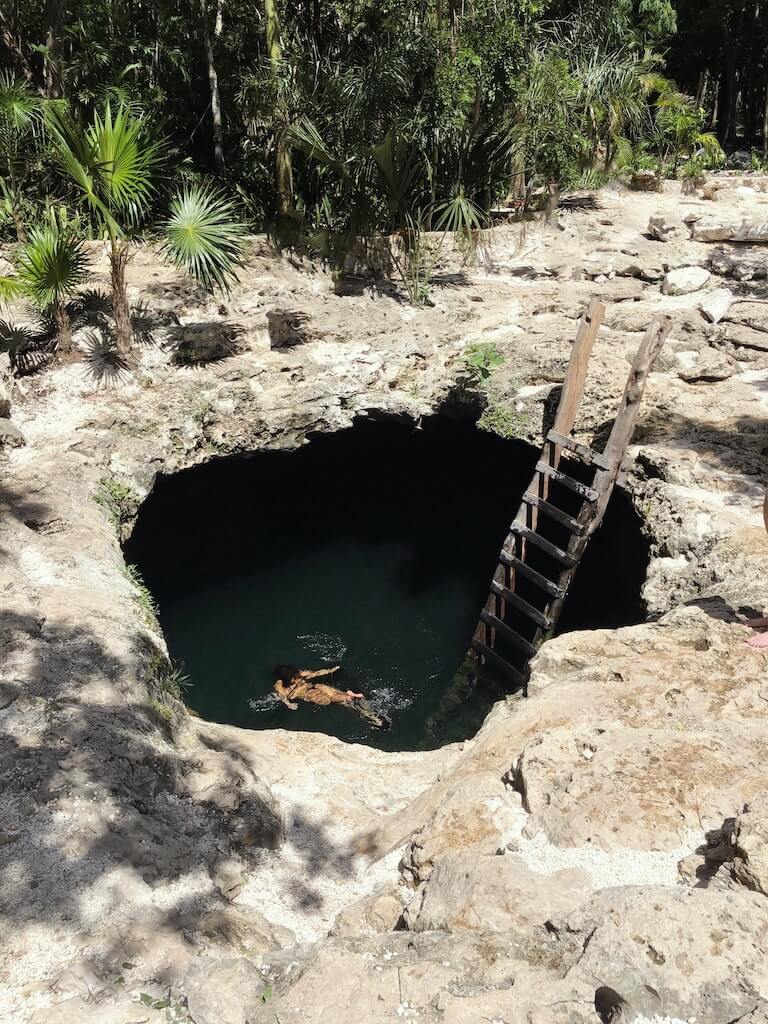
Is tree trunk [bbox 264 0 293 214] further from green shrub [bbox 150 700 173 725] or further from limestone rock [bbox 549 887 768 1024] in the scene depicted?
limestone rock [bbox 549 887 768 1024]

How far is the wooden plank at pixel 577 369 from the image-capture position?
893 centimetres


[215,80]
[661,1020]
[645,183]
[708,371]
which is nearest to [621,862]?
[661,1020]

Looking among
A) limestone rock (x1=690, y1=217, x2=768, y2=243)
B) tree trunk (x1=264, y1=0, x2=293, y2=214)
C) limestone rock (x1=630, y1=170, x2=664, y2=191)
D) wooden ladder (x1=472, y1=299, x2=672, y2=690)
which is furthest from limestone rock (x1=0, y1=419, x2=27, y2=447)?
limestone rock (x1=630, y1=170, x2=664, y2=191)

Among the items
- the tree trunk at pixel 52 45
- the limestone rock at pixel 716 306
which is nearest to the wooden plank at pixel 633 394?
the limestone rock at pixel 716 306

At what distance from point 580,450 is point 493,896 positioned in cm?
585

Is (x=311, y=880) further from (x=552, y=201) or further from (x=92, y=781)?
(x=552, y=201)

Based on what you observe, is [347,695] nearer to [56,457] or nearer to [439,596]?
[439,596]

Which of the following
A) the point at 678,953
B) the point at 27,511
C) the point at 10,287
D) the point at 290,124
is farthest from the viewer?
the point at 290,124

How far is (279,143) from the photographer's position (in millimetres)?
12672

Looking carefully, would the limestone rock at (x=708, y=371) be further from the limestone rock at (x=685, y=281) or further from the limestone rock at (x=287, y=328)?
the limestone rock at (x=287, y=328)

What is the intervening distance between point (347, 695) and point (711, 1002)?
286 inches

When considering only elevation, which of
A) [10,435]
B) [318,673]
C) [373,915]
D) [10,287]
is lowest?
[318,673]

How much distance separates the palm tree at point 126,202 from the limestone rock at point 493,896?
710 cm

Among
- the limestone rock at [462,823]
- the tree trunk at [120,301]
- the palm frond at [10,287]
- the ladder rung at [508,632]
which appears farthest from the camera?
the ladder rung at [508,632]
